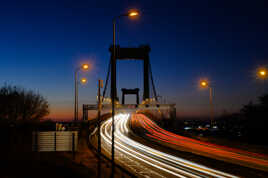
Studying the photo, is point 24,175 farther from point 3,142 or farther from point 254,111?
point 254,111

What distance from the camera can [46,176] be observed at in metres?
9.77

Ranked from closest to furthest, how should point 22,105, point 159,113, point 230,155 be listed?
1. point 230,155
2. point 22,105
3. point 159,113

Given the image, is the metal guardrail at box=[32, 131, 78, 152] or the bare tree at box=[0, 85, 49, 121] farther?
the bare tree at box=[0, 85, 49, 121]

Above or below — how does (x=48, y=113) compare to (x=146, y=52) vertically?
Result: below

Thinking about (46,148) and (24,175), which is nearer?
(24,175)

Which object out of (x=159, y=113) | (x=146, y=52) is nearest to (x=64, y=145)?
(x=159, y=113)

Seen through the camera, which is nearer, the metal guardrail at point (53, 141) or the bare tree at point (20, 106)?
the metal guardrail at point (53, 141)

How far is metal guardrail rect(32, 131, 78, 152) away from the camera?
1344 cm

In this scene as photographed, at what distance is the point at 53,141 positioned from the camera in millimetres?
13773

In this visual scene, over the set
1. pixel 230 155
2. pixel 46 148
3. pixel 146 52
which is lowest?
pixel 230 155

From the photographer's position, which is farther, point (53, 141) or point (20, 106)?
point (20, 106)

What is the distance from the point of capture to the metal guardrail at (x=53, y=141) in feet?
44.1

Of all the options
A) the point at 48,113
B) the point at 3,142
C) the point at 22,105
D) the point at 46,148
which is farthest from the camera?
the point at 48,113

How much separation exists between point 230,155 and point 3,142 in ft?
53.6
